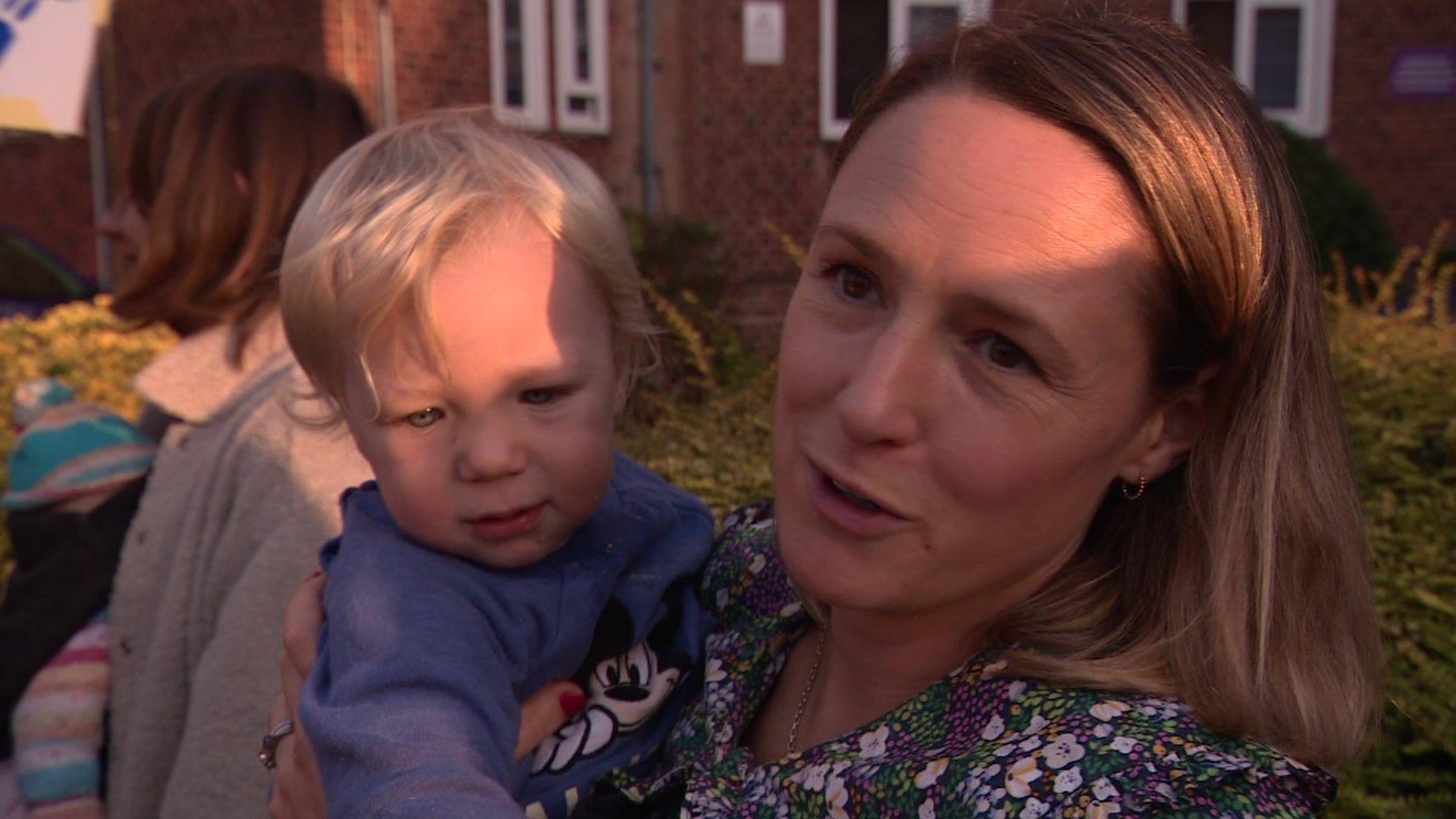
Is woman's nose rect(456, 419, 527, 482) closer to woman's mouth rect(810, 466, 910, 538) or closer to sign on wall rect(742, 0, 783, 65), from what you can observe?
woman's mouth rect(810, 466, 910, 538)

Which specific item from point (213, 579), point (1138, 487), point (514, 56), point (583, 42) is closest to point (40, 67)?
point (213, 579)

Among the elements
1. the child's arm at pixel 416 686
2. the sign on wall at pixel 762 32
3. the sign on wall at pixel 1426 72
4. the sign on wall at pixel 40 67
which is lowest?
the child's arm at pixel 416 686

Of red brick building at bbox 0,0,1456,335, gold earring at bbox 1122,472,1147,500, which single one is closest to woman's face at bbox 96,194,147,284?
gold earring at bbox 1122,472,1147,500

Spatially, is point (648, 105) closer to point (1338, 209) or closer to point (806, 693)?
point (1338, 209)

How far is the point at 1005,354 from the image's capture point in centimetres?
127

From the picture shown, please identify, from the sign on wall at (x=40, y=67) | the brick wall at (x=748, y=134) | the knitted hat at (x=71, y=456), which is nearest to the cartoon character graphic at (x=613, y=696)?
the knitted hat at (x=71, y=456)

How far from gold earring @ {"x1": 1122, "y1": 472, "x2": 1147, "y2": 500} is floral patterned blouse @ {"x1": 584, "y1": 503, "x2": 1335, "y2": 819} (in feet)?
0.78

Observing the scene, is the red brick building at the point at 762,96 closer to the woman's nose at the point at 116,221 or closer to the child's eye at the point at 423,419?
the woman's nose at the point at 116,221

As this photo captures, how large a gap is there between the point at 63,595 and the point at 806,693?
1.64m

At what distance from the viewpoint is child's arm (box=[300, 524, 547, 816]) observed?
53.2 inches

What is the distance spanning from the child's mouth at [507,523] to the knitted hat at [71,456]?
1.37 meters

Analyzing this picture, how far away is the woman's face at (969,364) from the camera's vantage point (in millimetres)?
1236

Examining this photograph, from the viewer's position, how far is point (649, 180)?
12.3 metres

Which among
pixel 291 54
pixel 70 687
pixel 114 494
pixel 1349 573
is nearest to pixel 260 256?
pixel 114 494
